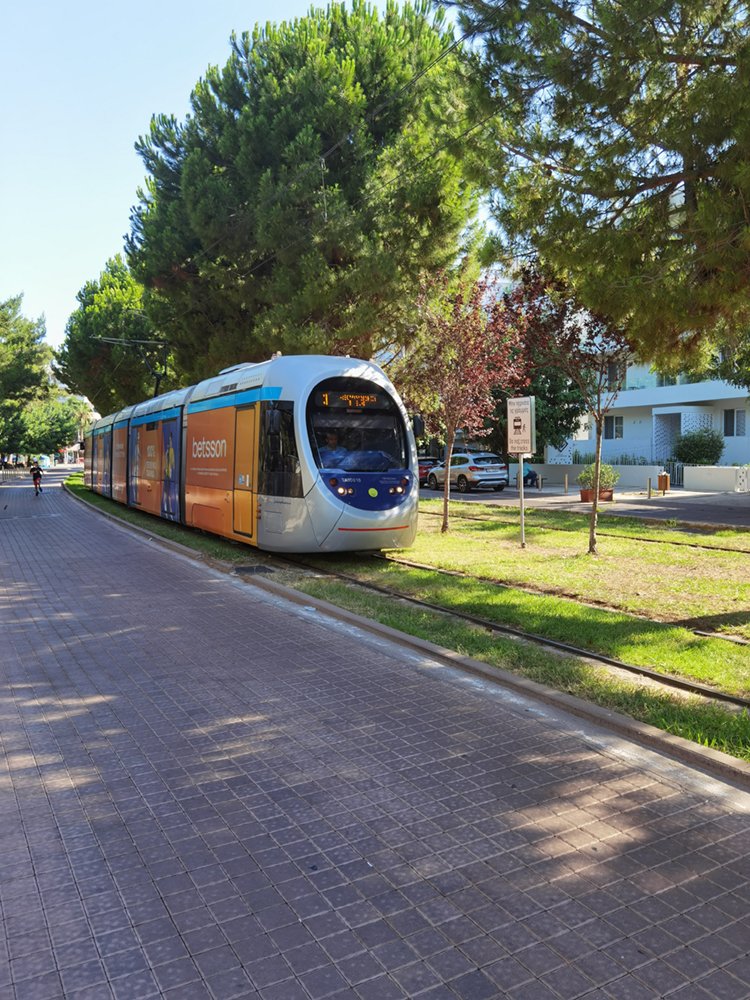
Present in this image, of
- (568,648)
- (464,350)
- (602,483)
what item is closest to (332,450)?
(464,350)

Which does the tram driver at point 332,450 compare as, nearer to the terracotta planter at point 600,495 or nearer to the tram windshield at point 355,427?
the tram windshield at point 355,427

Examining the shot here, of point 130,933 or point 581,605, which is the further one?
point 581,605

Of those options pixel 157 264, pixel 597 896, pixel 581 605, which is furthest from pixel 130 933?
pixel 157 264

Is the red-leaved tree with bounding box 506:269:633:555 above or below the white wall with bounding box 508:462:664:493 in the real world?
above

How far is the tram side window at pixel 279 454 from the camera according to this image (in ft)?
38.8

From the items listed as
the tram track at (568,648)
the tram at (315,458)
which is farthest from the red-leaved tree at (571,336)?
the tram track at (568,648)

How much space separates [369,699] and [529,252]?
5.61 meters

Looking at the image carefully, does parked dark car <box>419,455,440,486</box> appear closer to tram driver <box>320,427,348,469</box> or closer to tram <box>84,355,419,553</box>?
tram <box>84,355,419,553</box>

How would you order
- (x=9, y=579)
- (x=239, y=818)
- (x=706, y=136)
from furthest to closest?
(x=9, y=579)
(x=706, y=136)
(x=239, y=818)

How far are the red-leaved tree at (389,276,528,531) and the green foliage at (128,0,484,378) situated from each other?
6.59 feet

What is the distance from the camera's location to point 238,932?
303 centimetres

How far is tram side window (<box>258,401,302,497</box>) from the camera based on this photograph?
11836mm

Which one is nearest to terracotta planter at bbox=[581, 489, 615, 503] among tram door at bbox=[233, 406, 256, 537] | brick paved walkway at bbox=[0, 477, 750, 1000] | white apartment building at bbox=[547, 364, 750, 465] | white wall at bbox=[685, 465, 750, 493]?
white wall at bbox=[685, 465, 750, 493]

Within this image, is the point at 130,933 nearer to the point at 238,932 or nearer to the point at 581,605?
the point at 238,932
